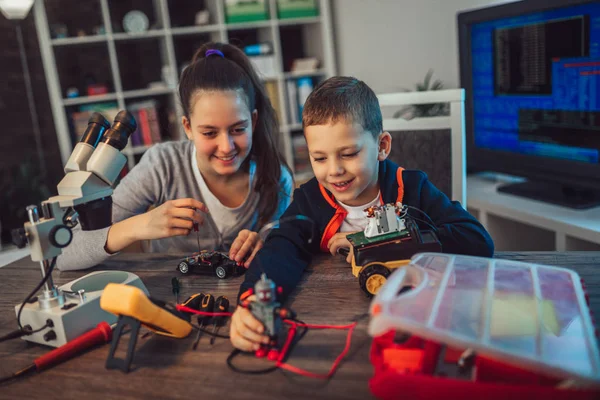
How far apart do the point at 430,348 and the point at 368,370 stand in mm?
96

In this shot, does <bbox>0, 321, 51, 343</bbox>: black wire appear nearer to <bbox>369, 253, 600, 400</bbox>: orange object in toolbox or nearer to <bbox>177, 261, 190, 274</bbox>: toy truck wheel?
<bbox>177, 261, 190, 274</bbox>: toy truck wheel

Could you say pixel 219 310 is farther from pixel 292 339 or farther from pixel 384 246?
pixel 384 246

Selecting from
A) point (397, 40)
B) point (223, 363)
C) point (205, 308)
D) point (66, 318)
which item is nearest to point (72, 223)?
point (66, 318)

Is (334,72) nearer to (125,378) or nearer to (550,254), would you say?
(550,254)

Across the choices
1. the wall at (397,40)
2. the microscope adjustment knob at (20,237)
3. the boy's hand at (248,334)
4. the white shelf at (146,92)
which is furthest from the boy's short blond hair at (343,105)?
the white shelf at (146,92)

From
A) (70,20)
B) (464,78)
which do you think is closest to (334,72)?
(464,78)

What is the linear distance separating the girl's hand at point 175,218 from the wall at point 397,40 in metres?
2.33

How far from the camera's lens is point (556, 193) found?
2.13 metres

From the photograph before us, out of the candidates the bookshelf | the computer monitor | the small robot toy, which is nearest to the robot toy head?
the small robot toy

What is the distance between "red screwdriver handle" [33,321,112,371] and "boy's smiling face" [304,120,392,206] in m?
0.51

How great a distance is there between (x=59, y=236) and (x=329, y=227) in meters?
0.56

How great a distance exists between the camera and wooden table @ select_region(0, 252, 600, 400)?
687mm

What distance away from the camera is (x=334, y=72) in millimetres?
3514

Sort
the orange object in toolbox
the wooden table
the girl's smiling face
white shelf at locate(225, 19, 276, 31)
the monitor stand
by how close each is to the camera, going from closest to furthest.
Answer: the orange object in toolbox < the wooden table < the girl's smiling face < the monitor stand < white shelf at locate(225, 19, 276, 31)
